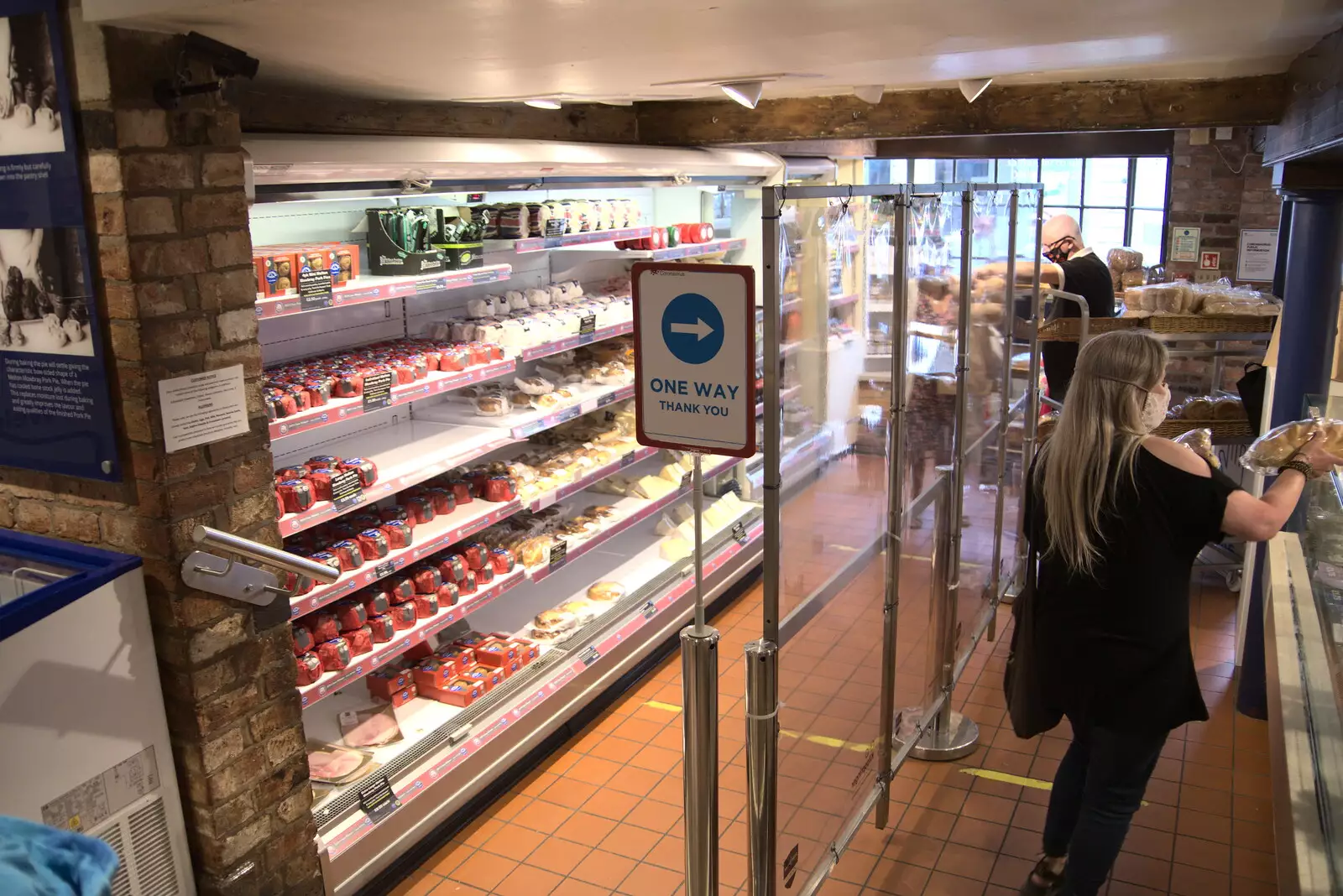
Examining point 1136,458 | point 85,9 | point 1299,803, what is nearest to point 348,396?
point 85,9

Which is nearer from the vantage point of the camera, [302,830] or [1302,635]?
[302,830]

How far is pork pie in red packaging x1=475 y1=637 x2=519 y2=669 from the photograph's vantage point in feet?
14.7

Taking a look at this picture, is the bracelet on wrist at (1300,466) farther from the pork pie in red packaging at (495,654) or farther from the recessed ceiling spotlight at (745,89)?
the pork pie in red packaging at (495,654)

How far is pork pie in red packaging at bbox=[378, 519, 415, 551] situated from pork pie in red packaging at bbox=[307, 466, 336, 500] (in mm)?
412

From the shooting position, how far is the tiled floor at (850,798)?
3.12 metres

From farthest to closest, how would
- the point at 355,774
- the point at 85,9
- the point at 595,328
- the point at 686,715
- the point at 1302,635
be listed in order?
the point at 595,328
the point at 355,774
the point at 1302,635
the point at 686,715
the point at 85,9

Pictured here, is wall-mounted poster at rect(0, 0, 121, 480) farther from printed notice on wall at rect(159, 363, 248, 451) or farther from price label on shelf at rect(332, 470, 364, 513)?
price label on shelf at rect(332, 470, 364, 513)

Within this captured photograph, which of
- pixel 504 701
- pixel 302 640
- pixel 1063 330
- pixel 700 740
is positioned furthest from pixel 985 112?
pixel 302 640

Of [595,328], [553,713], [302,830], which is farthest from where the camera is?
[595,328]

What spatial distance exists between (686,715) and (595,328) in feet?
9.78

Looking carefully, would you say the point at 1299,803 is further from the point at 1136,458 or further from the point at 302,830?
the point at 302,830

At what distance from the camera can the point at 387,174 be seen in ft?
11.6

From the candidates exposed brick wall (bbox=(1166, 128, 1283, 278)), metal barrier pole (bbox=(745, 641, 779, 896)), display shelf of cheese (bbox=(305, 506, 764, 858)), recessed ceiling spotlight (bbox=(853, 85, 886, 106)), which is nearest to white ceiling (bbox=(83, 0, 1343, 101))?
recessed ceiling spotlight (bbox=(853, 85, 886, 106))

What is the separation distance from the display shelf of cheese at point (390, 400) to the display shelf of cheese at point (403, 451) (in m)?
0.24
